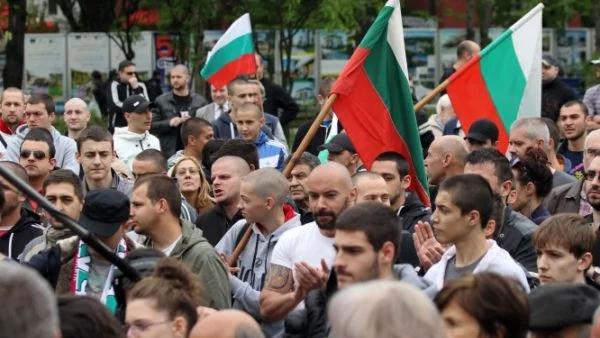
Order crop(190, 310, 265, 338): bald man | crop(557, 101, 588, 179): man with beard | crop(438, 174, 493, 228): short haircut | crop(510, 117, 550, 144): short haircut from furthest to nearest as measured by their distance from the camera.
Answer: crop(557, 101, 588, 179): man with beard → crop(510, 117, 550, 144): short haircut → crop(438, 174, 493, 228): short haircut → crop(190, 310, 265, 338): bald man

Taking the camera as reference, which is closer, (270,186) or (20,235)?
(270,186)

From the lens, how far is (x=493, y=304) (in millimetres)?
5488

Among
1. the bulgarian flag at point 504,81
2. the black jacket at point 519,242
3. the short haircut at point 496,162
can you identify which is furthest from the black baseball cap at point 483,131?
the black jacket at point 519,242

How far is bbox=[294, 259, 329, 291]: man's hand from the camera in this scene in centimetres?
717

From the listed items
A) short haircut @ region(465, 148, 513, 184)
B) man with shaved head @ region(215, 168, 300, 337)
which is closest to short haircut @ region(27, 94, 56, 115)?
man with shaved head @ region(215, 168, 300, 337)

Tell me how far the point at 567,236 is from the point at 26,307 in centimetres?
458

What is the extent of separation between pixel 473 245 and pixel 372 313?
3.91 metres

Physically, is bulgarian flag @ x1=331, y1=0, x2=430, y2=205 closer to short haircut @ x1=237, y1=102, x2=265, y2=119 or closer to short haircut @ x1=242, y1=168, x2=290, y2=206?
short haircut @ x1=242, y1=168, x2=290, y2=206

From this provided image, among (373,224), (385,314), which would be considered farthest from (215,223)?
(385,314)

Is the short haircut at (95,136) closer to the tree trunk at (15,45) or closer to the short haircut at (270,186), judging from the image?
the short haircut at (270,186)

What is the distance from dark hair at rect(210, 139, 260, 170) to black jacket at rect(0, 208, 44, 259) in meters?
1.98

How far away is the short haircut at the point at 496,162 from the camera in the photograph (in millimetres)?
9453

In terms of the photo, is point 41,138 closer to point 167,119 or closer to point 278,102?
point 167,119

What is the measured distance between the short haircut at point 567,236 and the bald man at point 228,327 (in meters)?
2.96
